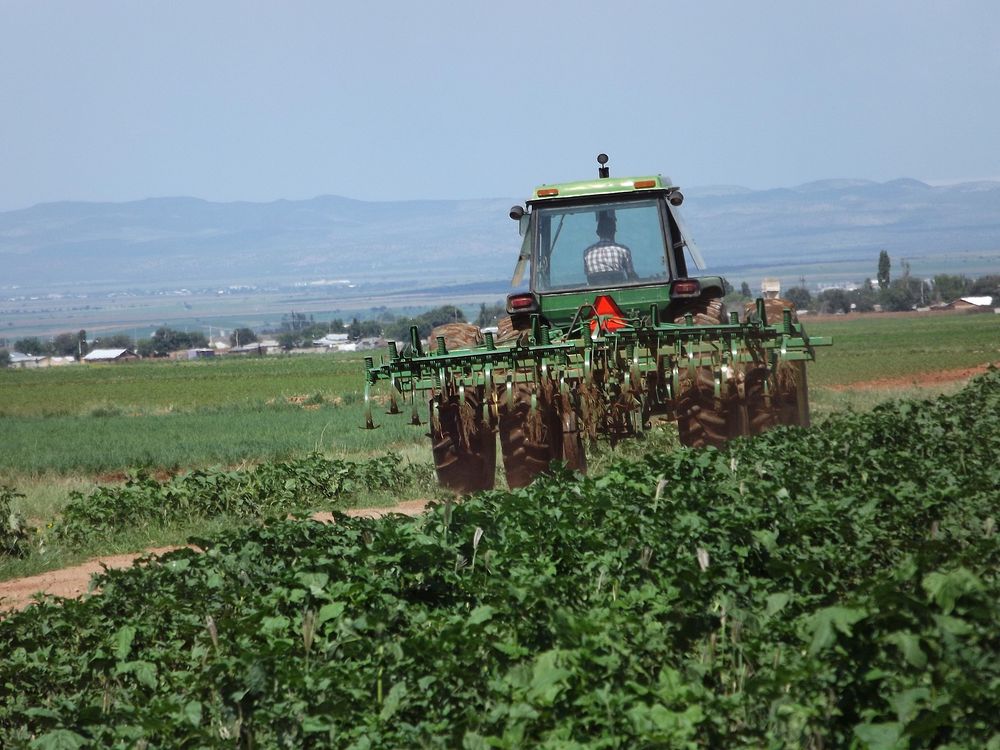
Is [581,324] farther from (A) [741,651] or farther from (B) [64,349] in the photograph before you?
(B) [64,349]

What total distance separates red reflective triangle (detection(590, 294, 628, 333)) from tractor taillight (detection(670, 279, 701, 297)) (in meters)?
0.57

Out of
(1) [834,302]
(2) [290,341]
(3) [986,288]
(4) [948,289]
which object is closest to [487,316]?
(2) [290,341]

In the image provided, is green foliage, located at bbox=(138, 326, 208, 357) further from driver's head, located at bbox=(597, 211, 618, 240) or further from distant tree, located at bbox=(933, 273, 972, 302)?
driver's head, located at bbox=(597, 211, 618, 240)

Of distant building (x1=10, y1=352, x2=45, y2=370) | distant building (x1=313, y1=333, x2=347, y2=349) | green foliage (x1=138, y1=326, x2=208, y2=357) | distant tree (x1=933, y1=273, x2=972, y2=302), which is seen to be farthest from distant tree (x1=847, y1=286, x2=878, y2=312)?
distant building (x1=10, y1=352, x2=45, y2=370)

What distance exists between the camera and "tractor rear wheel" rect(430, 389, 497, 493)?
12.4 m

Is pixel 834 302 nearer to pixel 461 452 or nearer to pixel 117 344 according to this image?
pixel 117 344

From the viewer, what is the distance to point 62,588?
10109 mm

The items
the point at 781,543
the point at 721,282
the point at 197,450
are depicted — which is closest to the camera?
the point at 781,543

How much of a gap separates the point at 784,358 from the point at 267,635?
6944 millimetres

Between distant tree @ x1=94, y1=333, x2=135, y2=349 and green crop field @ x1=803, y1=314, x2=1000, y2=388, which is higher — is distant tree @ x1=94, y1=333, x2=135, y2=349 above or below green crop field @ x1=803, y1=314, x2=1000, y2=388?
below

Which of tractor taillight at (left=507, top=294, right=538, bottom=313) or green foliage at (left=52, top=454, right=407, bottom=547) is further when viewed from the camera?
tractor taillight at (left=507, top=294, right=538, bottom=313)

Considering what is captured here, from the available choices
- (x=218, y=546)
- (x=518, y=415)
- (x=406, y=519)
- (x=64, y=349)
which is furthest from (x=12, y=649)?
(x=64, y=349)

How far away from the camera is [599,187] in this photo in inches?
541

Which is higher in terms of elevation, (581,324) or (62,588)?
(581,324)
